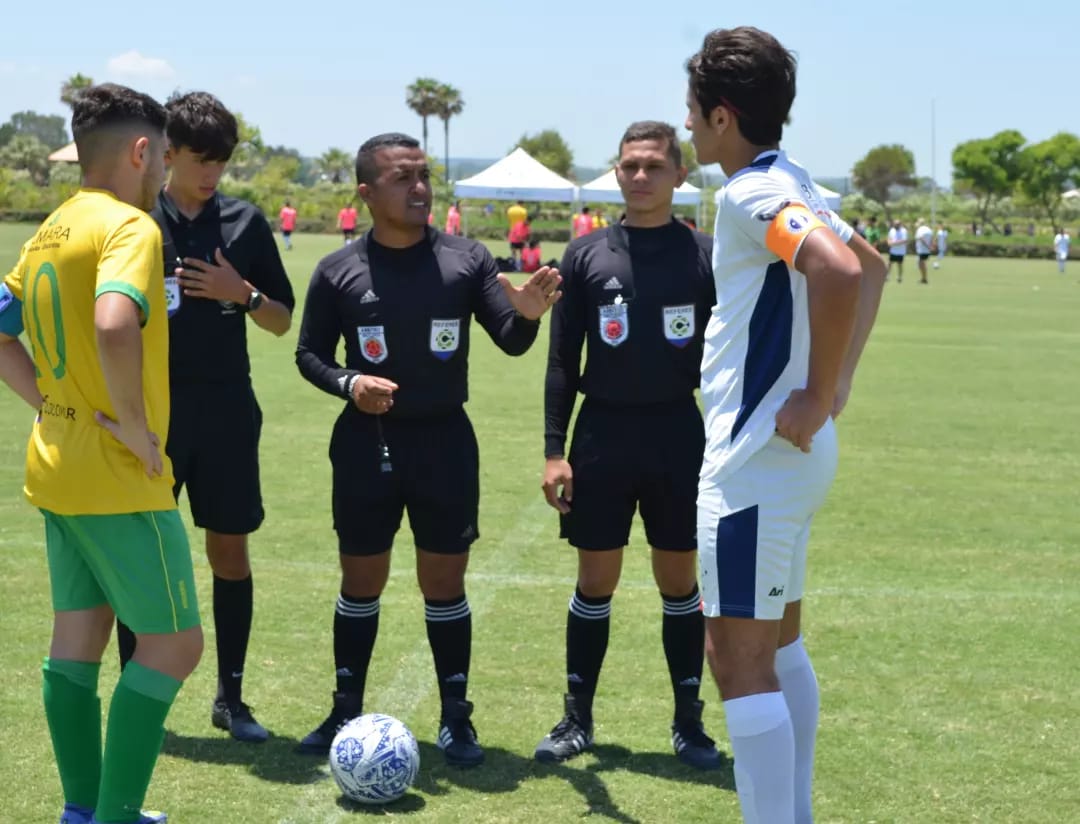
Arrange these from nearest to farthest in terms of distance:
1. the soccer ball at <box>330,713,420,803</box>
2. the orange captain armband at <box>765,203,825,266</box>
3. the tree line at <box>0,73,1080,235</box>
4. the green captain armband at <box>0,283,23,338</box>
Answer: the orange captain armband at <box>765,203,825,266</box>, the green captain armband at <box>0,283,23,338</box>, the soccer ball at <box>330,713,420,803</box>, the tree line at <box>0,73,1080,235</box>

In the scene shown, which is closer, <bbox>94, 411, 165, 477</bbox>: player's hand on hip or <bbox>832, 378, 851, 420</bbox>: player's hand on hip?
<bbox>94, 411, 165, 477</bbox>: player's hand on hip

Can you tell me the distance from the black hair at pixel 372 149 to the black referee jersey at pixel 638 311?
76 cm

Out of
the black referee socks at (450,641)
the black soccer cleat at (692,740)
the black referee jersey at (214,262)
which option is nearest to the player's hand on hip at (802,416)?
the black soccer cleat at (692,740)

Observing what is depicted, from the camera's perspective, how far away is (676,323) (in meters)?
4.96

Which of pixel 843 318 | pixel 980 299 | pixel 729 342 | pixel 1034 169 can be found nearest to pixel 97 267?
pixel 729 342

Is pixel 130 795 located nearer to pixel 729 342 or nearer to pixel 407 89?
pixel 729 342

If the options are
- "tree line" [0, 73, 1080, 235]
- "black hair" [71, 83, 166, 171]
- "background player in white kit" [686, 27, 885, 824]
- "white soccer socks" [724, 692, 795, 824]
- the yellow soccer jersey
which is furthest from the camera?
"tree line" [0, 73, 1080, 235]

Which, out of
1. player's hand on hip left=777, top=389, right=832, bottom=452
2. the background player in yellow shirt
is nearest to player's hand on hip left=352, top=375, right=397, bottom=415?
the background player in yellow shirt

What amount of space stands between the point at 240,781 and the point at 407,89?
10842cm

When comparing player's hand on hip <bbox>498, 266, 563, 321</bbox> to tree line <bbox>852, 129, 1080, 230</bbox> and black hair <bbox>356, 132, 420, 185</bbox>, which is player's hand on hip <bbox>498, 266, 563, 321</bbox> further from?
tree line <bbox>852, 129, 1080, 230</bbox>

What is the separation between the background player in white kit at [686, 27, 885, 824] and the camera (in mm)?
3488

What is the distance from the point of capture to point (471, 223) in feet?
230

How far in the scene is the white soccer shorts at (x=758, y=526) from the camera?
356 centimetres

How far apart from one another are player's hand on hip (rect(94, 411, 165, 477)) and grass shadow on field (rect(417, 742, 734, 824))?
62.6 inches
